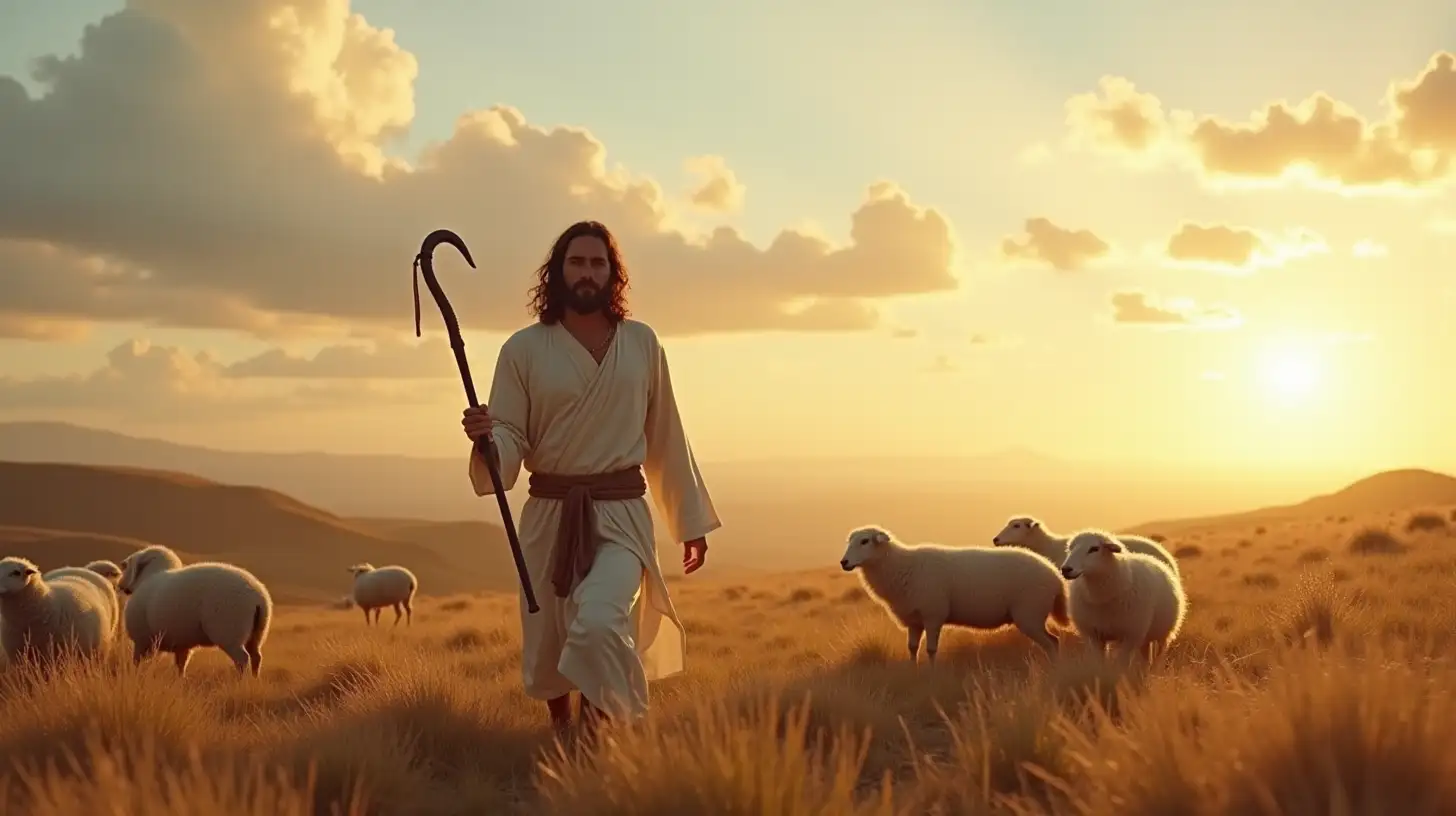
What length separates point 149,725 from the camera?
5262mm

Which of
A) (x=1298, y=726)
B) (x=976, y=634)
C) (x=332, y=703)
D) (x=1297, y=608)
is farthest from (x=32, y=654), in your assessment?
(x=1297, y=608)

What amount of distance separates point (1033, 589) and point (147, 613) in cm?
804

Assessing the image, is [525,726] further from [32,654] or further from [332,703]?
[32,654]

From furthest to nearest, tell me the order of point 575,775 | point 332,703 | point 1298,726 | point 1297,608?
point 1297,608, point 332,703, point 575,775, point 1298,726

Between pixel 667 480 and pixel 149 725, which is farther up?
pixel 667 480

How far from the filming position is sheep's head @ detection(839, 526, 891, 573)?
400 inches

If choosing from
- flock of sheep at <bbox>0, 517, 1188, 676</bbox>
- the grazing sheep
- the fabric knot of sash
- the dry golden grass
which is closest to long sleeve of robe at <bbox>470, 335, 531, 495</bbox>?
the fabric knot of sash

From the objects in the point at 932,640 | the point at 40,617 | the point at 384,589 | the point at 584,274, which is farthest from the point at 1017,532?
the point at 384,589

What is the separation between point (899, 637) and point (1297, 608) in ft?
11.0

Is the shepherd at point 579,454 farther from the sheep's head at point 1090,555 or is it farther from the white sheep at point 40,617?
the white sheep at point 40,617

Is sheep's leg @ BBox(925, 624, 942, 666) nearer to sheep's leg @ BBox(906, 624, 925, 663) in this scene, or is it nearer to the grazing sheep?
sheep's leg @ BBox(906, 624, 925, 663)

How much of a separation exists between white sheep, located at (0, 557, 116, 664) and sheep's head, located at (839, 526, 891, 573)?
21.5 ft

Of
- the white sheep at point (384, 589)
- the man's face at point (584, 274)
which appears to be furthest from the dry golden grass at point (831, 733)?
the white sheep at point (384, 589)

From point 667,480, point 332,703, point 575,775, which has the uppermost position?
point 667,480
